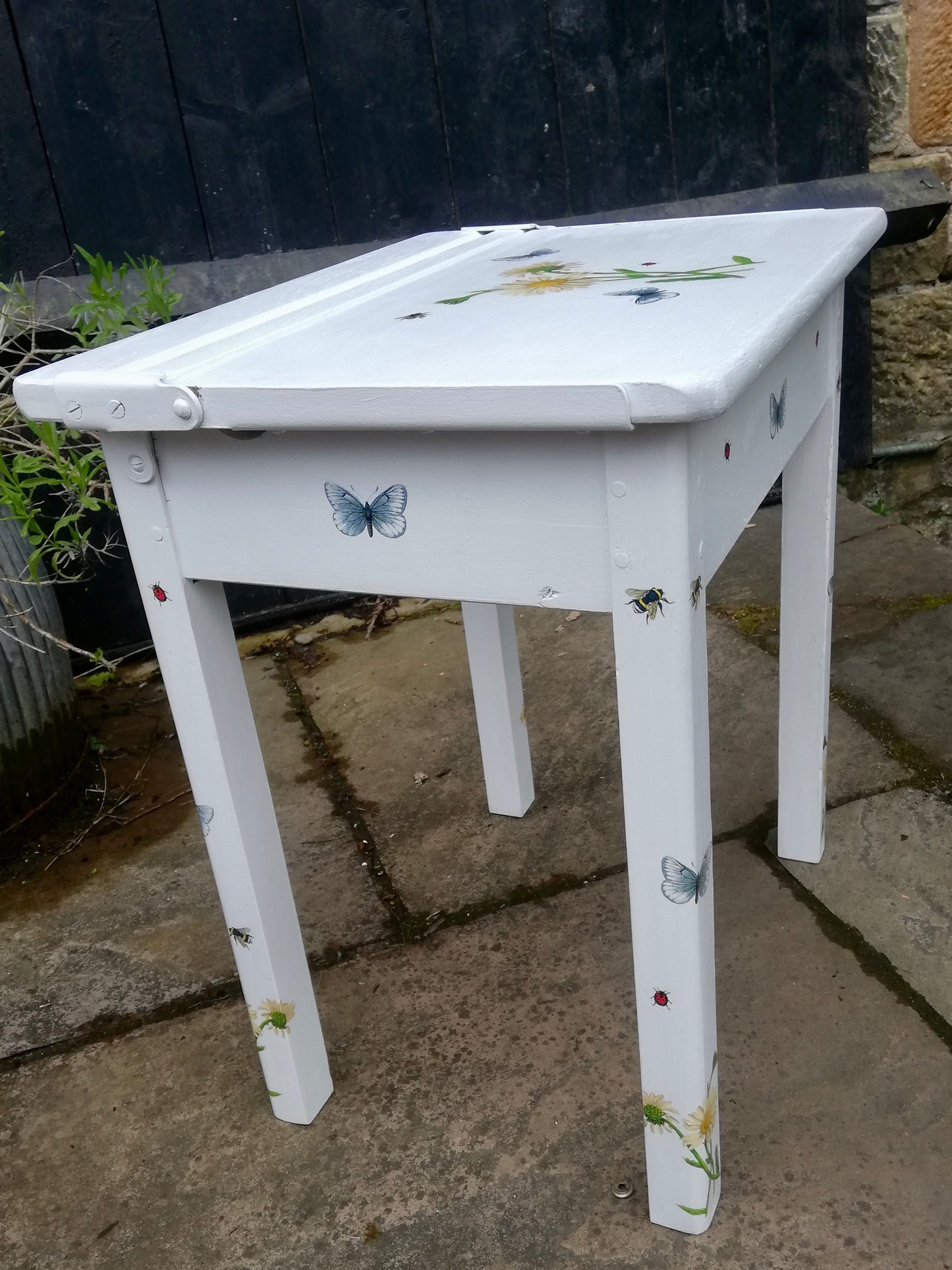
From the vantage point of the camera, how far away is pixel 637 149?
229 centimetres

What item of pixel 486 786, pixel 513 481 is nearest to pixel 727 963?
pixel 486 786

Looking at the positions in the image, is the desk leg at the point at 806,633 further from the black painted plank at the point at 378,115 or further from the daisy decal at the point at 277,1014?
the black painted plank at the point at 378,115

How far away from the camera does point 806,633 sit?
1.35 metres

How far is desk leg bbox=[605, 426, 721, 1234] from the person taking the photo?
2.46ft

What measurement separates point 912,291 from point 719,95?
619 mm

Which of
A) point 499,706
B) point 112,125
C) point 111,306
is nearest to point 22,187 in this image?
point 112,125

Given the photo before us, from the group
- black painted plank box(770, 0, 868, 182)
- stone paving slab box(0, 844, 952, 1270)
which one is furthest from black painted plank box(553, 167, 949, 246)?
stone paving slab box(0, 844, 952, 1270)

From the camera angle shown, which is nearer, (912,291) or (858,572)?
(858,572)

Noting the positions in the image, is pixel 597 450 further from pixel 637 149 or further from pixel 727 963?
pixel 637 149

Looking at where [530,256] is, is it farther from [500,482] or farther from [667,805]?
[667,805]

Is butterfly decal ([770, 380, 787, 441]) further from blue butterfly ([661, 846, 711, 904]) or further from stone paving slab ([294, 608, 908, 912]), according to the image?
stone paving slab ([294, 608, 908, 912])

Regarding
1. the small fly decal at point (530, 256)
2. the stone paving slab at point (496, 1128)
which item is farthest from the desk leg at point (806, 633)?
the small fly decal at point (530, 256)

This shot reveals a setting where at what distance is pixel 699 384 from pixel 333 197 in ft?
5.67

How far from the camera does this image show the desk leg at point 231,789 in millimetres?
958
